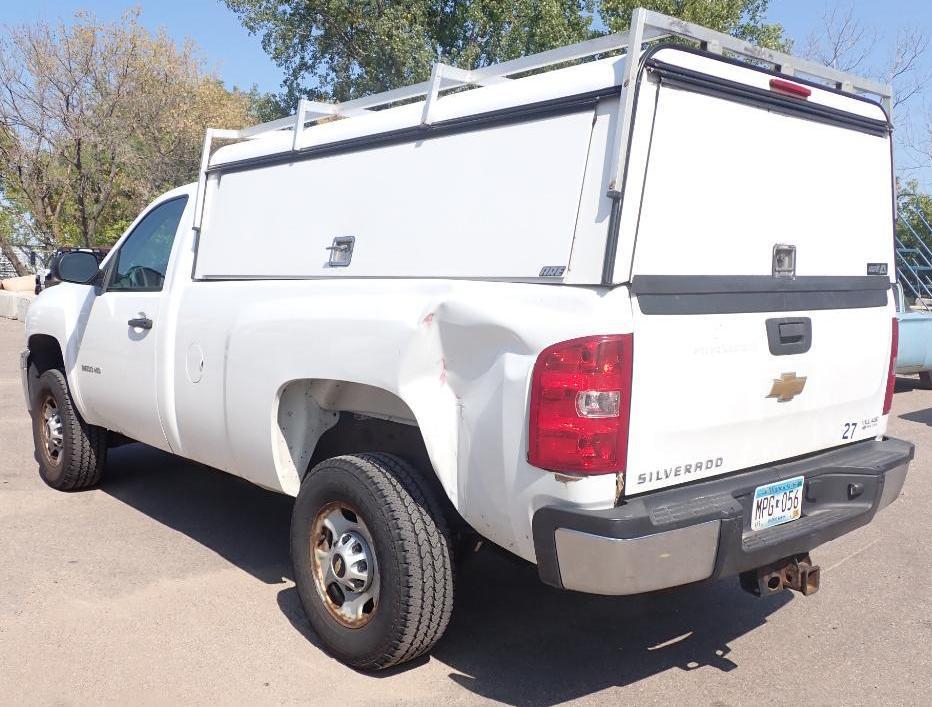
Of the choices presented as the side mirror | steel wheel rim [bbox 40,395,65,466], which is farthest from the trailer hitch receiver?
steel wheel rim [bbox 40,395,65,466]

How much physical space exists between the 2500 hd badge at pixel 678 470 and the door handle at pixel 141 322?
2.95 m

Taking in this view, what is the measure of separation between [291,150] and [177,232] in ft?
3.50

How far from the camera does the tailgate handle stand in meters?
3.39

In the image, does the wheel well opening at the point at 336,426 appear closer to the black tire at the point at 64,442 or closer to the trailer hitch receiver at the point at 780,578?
the trailer hitch receiver at the point at 780,578

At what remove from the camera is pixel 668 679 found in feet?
12.1

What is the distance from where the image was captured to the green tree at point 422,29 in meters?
16.5

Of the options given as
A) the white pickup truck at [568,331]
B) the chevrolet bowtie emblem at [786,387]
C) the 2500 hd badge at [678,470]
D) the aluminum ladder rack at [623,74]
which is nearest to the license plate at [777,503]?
the white pickup truck at [568,331]

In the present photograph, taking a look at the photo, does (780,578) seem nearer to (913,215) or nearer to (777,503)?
(777,503)

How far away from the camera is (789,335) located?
3.44m

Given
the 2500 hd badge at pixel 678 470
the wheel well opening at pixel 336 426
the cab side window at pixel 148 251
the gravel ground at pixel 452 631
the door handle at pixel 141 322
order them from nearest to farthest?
the 2500 hd badge at pixel 678 470, the gravel ground at pixel 452 631, the wheel well opening at pixel 336 426, the door handle at pixel 141 322, the cab side window at pixel 148 251

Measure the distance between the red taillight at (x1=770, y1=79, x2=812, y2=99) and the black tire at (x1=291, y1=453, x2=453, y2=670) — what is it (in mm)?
1987

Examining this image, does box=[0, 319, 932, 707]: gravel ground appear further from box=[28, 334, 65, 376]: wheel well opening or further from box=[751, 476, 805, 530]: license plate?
box=[28, 334, 65, 376]: wheel well opening

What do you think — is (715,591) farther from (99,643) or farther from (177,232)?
(177,232)

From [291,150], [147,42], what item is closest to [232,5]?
[147,42]
